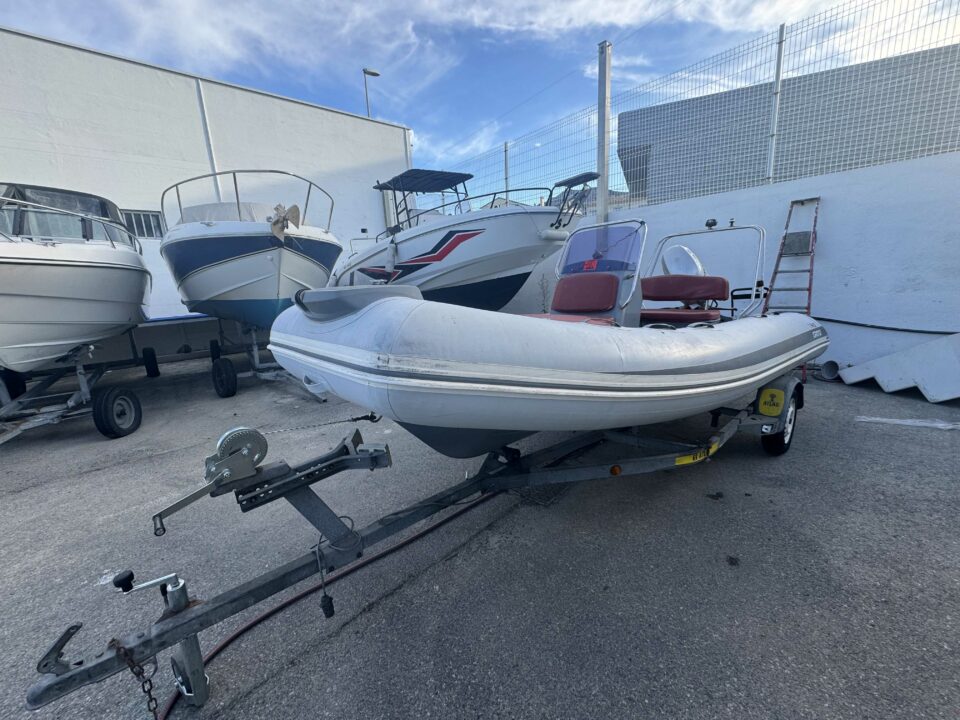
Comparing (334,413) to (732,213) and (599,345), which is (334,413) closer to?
(599,345)

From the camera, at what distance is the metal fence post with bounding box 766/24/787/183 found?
4.81 m

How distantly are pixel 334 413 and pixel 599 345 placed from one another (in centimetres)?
332

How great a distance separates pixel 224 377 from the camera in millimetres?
4855

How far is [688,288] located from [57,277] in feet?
17.7

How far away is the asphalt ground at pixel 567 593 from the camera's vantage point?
119 centimetres

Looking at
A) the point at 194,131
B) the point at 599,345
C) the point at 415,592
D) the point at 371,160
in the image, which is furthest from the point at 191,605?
the point at 371,160

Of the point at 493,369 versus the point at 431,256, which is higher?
the point at 431,256

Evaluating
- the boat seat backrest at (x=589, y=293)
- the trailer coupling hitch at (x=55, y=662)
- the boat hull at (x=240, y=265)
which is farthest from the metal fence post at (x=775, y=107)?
the trailer coupling hitch at (x=55, y=662)

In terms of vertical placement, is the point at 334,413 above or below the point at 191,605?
below

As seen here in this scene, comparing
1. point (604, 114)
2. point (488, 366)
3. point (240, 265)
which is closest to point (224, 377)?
point (240, 265)

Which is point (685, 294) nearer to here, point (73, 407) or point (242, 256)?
point (242, 256)

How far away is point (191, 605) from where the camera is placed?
1.16 meters

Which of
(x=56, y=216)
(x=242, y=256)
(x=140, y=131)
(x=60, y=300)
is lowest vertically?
(x=60, y=300)

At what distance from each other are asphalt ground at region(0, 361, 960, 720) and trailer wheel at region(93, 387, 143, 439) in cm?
76
